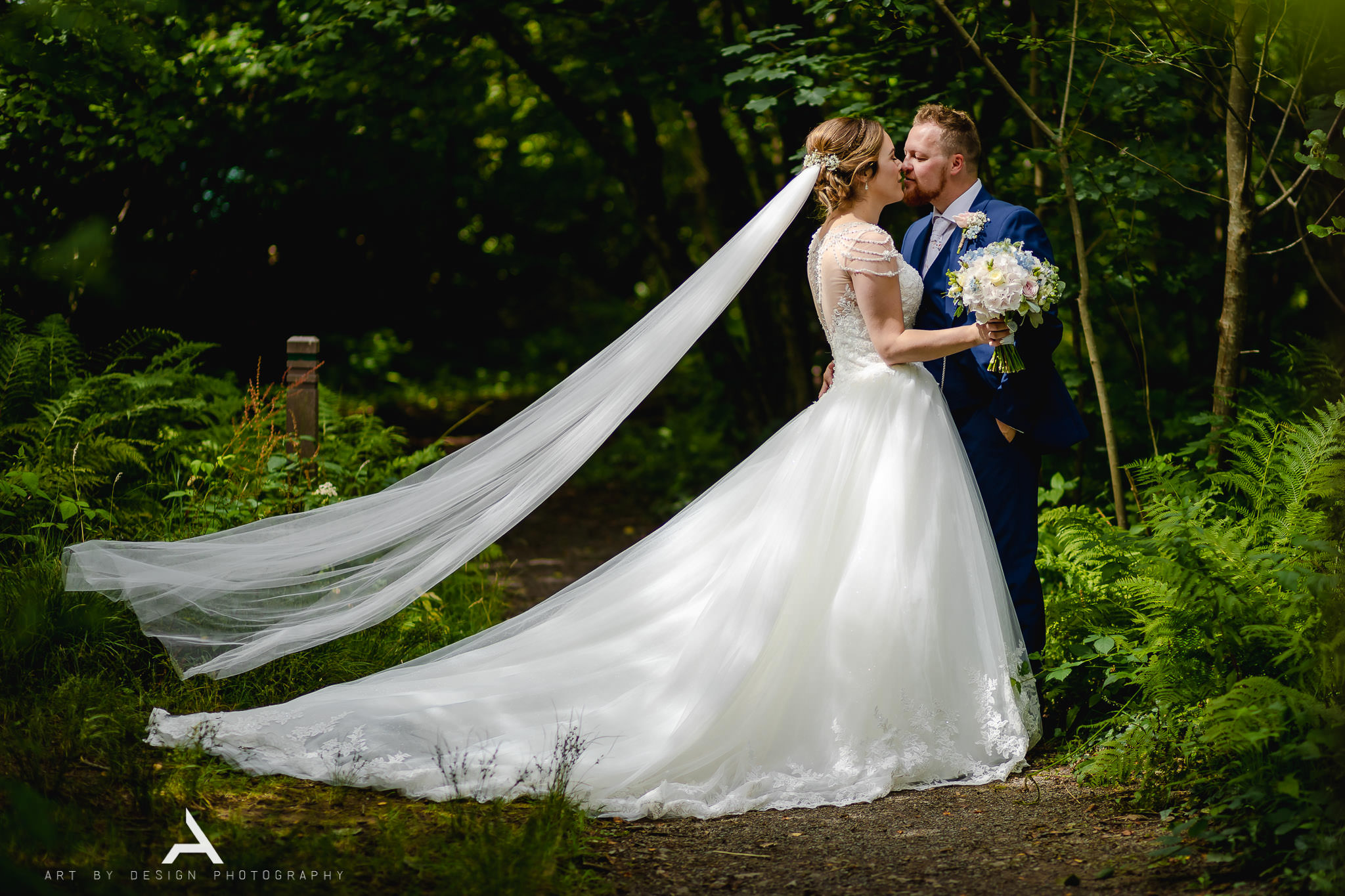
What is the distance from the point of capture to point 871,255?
3.97 metres

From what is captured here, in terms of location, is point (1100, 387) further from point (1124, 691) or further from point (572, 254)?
point (572, 254)

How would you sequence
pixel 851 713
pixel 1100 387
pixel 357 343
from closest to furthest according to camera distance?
pixel 851 713, pixel 1100 387, pixel 357 343

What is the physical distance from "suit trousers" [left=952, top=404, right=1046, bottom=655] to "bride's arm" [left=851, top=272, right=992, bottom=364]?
0.43 meters

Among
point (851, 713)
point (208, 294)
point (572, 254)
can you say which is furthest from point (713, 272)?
point (572, 254)

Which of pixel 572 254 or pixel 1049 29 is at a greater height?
pixel 572 254

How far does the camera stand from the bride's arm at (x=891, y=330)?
12.9ft

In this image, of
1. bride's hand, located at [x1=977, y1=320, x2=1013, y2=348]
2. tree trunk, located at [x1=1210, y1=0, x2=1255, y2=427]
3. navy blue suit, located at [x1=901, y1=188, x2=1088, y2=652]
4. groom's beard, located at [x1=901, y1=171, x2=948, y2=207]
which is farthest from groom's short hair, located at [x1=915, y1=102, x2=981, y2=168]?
tree trunk, located at [x1=1210, y1=0, x2=1255, y2=427]

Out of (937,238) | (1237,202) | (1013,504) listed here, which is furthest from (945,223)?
(1237,202)

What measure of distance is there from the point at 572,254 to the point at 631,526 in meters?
8.69

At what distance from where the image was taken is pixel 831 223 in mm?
4168

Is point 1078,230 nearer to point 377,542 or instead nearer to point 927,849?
point 927,849

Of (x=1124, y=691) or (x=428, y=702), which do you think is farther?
(x=1124, y=691)

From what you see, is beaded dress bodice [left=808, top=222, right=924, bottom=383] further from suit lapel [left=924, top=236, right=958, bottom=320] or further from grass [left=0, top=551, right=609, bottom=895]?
grass [left=0, top=551, right=609, bottom=895]

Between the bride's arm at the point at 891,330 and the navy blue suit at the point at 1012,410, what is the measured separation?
0.65ft
